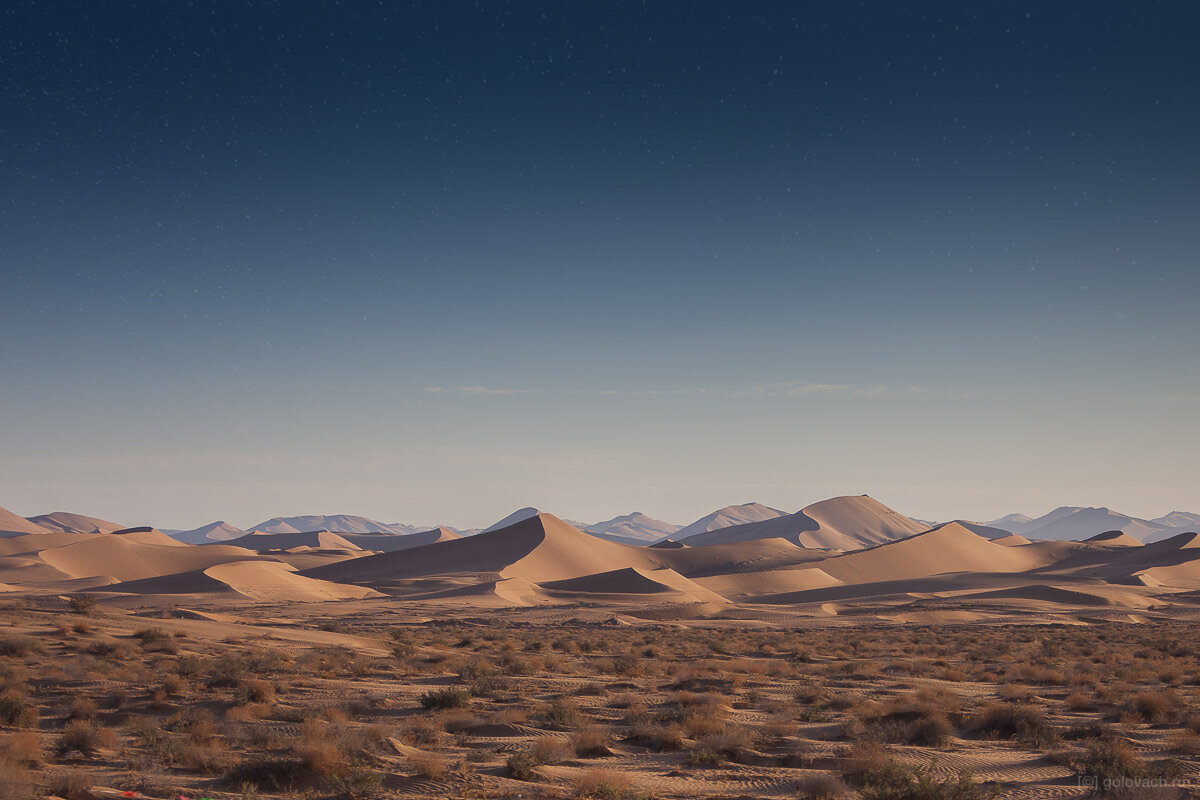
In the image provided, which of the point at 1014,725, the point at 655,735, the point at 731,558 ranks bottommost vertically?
the point at 1014,725

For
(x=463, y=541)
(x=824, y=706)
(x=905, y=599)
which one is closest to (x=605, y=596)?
(x=905, y=599)

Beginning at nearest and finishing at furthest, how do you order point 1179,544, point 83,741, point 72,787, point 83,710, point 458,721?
point 72,787 < point 83,741 < point 83,710 < point 458,721 < point 1179,544

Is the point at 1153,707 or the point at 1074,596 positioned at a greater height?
the point at 1153,707

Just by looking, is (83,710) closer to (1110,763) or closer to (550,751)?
(550,751)

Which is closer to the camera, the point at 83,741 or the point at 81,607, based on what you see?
the point at 83,741

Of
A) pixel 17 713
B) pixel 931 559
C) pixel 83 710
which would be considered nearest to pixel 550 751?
pixel 83 710

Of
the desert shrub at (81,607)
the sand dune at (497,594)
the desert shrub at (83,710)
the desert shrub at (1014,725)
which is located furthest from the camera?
the sand dune at (497,594)

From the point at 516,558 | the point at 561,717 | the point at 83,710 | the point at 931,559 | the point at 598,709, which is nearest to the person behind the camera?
the point at 83,710

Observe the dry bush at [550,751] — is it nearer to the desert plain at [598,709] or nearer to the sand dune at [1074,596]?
the desert plain at [598,709]

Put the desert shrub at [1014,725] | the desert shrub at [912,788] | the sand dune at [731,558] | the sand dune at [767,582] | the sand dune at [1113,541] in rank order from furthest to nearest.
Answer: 1. the sand dune at [1113,541]
2. the sand dune at [731,558]
3. the sand dune at [767,582]
4. the desert shrub at [1014,725]
5. the desert shrub at [912,788]

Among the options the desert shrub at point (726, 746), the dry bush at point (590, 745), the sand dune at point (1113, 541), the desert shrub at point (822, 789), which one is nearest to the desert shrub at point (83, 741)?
the dry bush at point (590, 745)

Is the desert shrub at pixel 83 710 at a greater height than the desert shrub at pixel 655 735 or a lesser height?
greater

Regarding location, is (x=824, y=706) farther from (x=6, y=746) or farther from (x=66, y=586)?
(x=66, y=586)

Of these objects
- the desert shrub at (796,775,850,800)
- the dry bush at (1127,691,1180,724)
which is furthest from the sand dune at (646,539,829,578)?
the desert shrub at (796,775,850,800)
